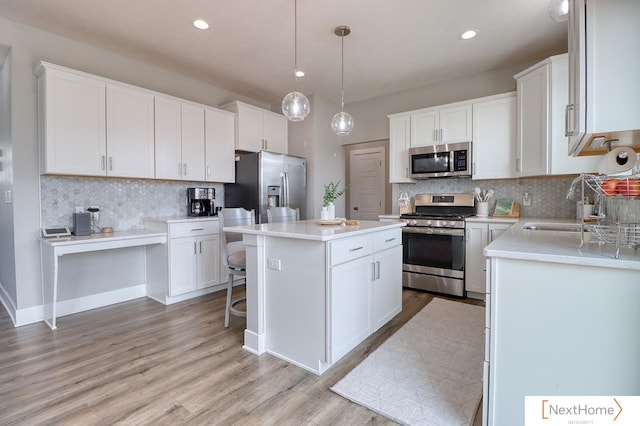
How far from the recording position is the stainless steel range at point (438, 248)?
3670 mm

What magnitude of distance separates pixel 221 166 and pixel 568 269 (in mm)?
3963

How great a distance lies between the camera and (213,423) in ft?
5.32

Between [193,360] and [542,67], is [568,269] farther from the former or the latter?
[542,67]

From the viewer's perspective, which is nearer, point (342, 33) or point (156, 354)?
point (156, 354)

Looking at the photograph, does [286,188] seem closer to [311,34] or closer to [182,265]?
[182,265]

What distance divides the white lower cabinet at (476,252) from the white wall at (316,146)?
92.6 inches

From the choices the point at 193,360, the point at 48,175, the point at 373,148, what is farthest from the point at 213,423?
the point at 373,148

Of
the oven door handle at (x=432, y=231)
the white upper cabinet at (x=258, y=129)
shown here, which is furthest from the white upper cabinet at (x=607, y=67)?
the white upper cabinet at (x=258, y=129)

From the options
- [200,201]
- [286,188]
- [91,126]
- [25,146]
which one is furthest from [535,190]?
[25,146]

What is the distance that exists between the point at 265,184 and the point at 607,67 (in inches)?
143

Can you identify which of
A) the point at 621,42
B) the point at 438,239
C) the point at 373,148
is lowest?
the point at 438,239

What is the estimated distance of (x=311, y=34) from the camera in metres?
3.11

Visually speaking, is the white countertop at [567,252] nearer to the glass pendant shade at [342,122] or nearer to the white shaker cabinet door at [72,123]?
the glass pendant shade at [342,122]

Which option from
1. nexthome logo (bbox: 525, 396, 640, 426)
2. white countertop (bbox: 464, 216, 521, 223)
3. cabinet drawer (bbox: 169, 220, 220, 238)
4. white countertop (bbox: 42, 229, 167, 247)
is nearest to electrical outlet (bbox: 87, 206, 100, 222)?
white countertop (bbox: 42, 229, 167, 247)
